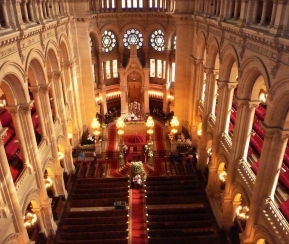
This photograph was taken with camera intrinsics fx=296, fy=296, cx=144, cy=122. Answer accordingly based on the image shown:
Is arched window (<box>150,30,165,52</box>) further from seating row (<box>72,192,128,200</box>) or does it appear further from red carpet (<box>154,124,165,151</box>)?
seating row (<box>72,192,128,200</box>)

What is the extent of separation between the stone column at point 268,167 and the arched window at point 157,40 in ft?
80.7

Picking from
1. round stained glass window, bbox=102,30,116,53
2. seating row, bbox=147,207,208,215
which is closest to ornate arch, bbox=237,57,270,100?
seating row, bbox=147,207,208,215

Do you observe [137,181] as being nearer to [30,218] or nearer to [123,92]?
[30,218]

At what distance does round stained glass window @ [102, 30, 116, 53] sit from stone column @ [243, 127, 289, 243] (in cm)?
2598

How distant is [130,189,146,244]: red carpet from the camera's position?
18797 millimetres

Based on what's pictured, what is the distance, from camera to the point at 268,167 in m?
13.1

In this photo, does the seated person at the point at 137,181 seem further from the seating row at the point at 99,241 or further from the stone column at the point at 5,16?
the stone column at the point at 5,16

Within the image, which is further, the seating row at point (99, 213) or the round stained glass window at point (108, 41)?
the round stained glass window at point (108, 41)

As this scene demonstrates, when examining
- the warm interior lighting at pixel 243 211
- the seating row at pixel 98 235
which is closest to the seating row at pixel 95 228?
the seating row at pixel 98 235

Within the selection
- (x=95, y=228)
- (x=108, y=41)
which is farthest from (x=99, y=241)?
(x=108, y=41)

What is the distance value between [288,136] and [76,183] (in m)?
16.6

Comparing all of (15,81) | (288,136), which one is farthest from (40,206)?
(288,136)

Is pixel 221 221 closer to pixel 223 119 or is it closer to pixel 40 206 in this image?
pixel 223 119

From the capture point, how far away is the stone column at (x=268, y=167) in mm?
12508
